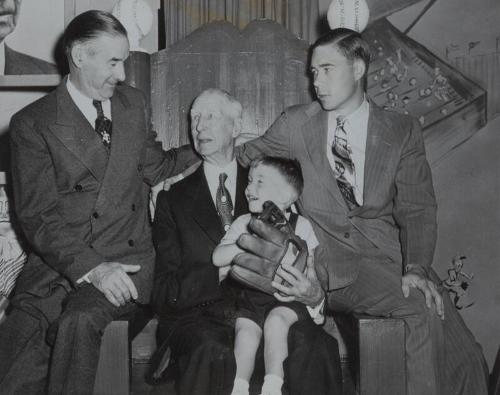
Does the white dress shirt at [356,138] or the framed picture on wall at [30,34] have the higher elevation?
the framed picture on wall at [30,34]

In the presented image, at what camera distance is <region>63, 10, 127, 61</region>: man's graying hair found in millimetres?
2578

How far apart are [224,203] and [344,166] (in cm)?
51

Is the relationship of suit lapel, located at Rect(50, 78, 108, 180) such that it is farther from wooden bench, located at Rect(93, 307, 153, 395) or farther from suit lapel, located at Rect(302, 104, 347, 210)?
suit lapel, located at Rect(302, 104, 347, 210)

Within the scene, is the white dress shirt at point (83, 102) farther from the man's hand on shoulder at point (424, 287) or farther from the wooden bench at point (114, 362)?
the man's hand on shoulder at point (424, 287)

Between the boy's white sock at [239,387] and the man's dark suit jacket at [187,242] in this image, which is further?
the man's dark suit jacket at [187,242]

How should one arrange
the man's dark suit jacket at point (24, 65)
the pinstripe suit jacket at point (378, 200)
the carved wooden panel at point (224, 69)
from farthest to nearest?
1. the man's dark suit jacket at point (24, 65)
2. the carved wooden panel at point (224, 69)
3. the pinstripe suit jacket at point (378, 200)

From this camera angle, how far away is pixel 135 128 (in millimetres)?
2742

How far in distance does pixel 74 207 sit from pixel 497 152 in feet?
9.12

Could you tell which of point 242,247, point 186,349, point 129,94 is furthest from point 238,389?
point 129,94

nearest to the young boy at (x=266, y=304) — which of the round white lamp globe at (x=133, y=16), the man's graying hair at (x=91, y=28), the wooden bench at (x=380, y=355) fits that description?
the wooden bench at (x=380, y=355)

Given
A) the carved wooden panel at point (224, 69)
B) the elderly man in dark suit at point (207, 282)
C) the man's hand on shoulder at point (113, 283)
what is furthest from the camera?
the carved wooden panel at point (224, 69)

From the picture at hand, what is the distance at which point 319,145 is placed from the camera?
2760 millimetres

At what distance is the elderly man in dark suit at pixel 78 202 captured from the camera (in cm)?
244

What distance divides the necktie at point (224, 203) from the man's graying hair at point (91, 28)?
69cm
